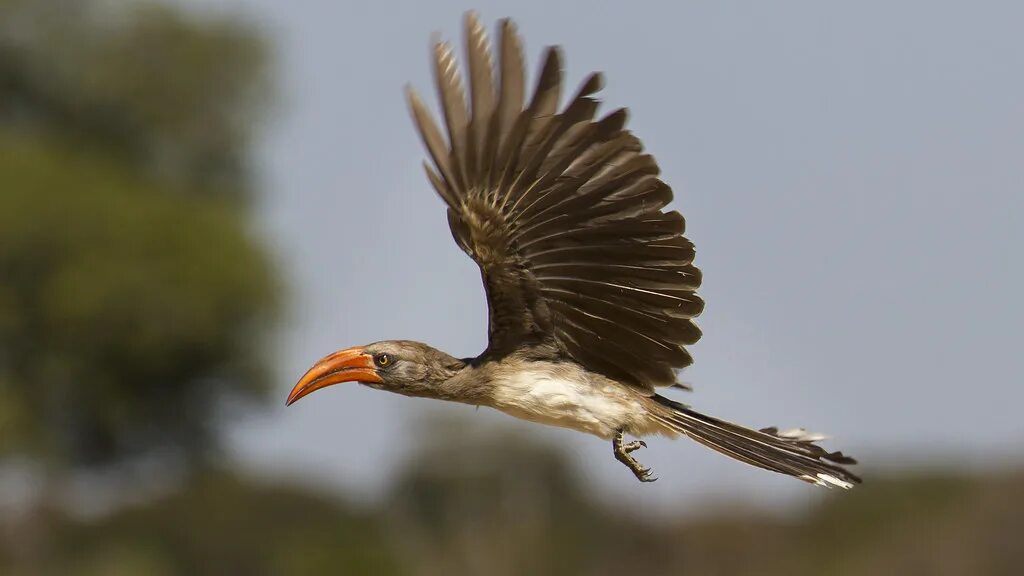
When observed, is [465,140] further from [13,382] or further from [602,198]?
[13,382]

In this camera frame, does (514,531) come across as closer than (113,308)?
Yes

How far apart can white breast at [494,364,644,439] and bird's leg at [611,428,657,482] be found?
0.13 ft

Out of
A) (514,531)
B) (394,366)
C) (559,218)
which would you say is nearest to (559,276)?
(559,218)

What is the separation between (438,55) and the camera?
7336 mm

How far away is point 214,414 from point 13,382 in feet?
15.9

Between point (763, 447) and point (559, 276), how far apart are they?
1.27 m

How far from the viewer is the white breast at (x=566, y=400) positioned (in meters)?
8.16

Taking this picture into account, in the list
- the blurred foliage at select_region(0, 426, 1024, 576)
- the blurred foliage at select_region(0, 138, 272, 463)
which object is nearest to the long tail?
the blurred foliage at select_region(0, 426, 1024, 576)

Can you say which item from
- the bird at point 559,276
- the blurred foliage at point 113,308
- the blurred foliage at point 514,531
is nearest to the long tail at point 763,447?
the bird at point 559,276

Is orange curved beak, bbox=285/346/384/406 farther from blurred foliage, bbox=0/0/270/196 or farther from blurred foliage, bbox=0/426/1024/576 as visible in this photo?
blurred foliage, bbox=0/0/270/196

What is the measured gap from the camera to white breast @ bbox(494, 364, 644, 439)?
26.8ft

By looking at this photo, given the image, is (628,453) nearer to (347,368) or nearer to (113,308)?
(347,368)

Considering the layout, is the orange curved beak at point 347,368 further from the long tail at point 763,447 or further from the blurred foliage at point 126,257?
the blurred foliage at point 126,257

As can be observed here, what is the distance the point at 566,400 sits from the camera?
322 inches
